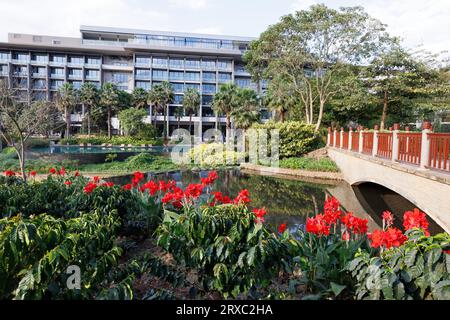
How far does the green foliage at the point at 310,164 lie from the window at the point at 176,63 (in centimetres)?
3754

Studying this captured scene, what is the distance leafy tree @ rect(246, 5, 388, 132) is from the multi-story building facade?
28.6 meters

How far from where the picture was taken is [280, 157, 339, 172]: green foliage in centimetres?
1590

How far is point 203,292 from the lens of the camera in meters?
3.01

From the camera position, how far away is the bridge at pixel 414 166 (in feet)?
18.9

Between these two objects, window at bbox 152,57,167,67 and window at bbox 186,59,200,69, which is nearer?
window at bbox 152,57,167,67

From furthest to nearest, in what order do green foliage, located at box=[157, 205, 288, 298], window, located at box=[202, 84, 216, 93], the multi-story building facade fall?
window, located at box=[202, 84, 216, 93]
the multi-story building facade
green foliage, located at box=[157, 205, 288, 298]

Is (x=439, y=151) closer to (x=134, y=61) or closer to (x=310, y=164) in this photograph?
(x=310, y=164)

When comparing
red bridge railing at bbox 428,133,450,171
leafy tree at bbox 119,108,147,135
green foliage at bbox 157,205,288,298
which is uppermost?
leafy tree at bbox 119,108,147,135

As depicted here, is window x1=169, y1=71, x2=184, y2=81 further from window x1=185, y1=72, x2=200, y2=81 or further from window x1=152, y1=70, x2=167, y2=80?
window x1=152, y1=70, x2=167, y2=80

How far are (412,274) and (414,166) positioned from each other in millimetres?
5773

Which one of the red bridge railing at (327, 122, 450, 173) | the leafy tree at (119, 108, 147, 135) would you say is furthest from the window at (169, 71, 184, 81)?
the red bridge railing at (327, 122, 450, 173)

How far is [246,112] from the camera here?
77.3ft
